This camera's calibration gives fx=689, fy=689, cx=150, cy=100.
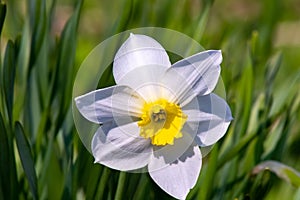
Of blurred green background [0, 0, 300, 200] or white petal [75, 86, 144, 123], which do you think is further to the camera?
blurred green background [0, 0, 300, 200]

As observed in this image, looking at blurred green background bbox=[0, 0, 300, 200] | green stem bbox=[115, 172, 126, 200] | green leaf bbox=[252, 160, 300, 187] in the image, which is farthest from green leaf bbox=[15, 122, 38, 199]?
green leaf bbox=[252, 160, 300, 187]

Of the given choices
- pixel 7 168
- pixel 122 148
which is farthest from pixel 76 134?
pixel 122 148

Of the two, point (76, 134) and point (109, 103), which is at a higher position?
point (109, 103)

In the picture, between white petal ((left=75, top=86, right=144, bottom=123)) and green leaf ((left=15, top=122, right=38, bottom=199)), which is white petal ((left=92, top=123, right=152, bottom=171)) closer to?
white petal ((left=75, top=86, right=144, bottom=123))

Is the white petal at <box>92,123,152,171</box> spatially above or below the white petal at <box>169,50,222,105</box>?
below

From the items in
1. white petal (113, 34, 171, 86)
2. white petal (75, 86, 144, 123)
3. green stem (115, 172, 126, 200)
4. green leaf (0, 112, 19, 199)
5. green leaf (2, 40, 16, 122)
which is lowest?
green leaf (0, 112, 19, 199)

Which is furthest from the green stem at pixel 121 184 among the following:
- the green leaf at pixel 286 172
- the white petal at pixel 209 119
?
the green leaf at pixel 286 172

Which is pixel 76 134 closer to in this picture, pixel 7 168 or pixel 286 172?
pixel 7 168
